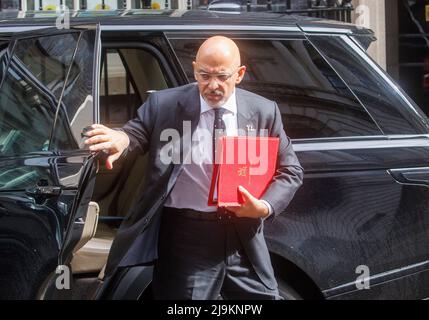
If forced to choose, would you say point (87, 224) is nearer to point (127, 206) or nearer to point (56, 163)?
point (56, 163)

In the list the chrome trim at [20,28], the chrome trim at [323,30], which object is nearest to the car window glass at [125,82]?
the chrome trim at [20,28]

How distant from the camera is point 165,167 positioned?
2.87 metres

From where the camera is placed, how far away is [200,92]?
287cm

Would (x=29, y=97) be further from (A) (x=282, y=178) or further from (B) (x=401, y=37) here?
(B) (x=401, y=37)

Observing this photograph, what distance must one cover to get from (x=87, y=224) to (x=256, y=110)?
83 cm

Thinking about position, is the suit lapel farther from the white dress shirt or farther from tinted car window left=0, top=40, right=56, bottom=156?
tinted car window left=0, top=40, right=56, bottom=156

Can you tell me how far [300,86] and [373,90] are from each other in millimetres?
354

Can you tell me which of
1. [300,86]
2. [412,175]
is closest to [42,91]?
[300,86]

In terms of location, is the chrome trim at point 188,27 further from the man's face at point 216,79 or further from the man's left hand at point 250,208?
the man's left hand at point 250,208

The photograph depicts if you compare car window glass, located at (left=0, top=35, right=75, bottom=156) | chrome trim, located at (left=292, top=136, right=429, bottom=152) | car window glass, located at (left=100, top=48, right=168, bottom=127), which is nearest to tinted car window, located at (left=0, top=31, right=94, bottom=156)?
car window glass, located at (left=0, top=35, right=75, bottom=156)

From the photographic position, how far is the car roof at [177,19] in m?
3.58

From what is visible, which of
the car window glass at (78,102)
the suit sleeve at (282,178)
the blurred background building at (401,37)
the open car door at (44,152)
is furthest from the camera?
the blurred background building at (401,37)

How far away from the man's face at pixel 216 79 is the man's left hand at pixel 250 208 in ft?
1.17
